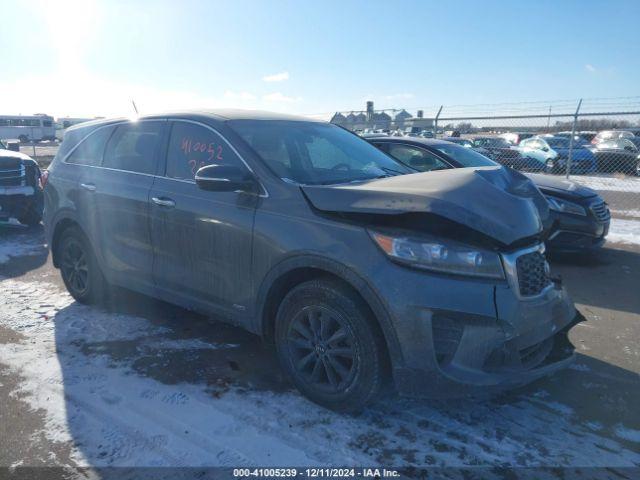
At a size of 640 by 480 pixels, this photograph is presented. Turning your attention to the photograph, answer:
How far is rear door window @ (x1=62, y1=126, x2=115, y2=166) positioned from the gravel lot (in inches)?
58.3

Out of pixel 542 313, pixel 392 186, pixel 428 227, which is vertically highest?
pixel 392 186

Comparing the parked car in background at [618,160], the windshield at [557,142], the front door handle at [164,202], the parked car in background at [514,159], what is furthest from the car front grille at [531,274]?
the windshield at [557,142]

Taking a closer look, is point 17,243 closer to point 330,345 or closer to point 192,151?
point 192,151

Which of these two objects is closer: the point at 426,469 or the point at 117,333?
the point at 426,469

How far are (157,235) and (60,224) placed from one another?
5.27 ft

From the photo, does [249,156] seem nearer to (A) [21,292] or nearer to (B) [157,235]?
(B) [157,235]

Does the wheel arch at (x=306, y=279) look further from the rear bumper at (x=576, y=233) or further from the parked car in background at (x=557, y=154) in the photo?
the parked car in background at (x=557, y=154)

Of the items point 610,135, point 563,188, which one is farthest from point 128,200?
point 610,135

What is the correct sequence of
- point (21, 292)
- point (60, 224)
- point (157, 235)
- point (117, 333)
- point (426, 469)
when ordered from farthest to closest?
1. point (21, 292)
2. point (60, 224)
3. point (117, 333)
4. point (157, 235)
5. point (426, 469)

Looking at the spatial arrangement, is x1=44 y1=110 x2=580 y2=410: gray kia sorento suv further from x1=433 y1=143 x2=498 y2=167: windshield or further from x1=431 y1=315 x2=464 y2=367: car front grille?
x1=433 y1=143 x2=498 y2=167: windshield

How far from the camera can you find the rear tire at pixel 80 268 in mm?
4621

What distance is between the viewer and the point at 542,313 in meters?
2.85

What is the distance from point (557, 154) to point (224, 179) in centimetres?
1875

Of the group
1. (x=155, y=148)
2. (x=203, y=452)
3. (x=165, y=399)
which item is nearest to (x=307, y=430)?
(x=203, y=452)
